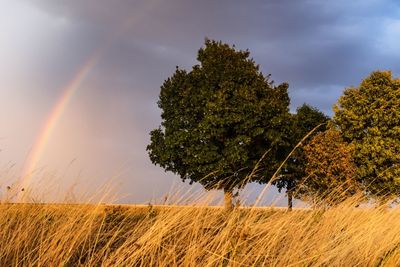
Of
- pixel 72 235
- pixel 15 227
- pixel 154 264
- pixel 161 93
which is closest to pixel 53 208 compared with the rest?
pixel 15 227

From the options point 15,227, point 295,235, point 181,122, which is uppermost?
point 181,122

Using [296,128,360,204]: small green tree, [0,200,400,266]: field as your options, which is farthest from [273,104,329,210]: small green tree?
[0,200,400,266]: field

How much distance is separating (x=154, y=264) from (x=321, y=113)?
49.3m

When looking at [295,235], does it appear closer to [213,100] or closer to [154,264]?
[154,264]

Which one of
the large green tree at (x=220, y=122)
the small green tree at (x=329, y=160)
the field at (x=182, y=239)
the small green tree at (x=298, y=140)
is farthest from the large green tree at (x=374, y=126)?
the field at (x=182, y=239)

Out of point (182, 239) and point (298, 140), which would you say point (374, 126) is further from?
point (182, 239)

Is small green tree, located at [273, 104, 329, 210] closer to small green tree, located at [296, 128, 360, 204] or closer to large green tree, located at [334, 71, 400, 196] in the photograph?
small green tree, located at [296, 128, 360, 204]

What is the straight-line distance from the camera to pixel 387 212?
10.7 m

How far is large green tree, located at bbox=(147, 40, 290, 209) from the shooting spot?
36344mm

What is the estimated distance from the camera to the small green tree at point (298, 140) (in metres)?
39.8

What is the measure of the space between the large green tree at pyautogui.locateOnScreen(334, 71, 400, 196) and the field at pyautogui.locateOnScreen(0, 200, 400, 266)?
33.6 meters

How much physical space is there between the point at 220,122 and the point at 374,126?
14752 mm

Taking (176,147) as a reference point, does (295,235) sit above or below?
below

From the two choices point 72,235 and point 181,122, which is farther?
point 181,122
